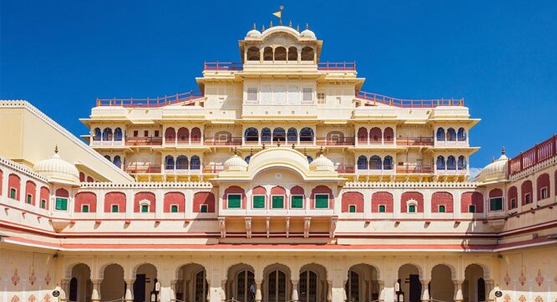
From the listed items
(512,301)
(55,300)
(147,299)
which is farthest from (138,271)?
(512,301)

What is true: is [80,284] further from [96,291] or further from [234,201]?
[234,201]

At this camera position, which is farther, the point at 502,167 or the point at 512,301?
the point at 502,167

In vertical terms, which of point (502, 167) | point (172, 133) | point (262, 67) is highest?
point (262, 67)

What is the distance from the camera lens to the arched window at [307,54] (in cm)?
6012

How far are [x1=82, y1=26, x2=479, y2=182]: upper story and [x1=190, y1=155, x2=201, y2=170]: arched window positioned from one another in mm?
340

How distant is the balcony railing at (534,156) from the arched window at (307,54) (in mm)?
22391

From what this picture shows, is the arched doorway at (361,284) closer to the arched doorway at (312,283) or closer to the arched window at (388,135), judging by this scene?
the arched doorway at (312,283)

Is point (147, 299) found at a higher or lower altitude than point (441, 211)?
lower

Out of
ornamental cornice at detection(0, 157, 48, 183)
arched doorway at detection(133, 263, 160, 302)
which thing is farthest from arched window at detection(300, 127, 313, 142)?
ornamental cornice at detection(0, 157, 48, 183)

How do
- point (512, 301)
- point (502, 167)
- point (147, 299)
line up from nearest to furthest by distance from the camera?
point (512, 301), point (502, 167), point (147, 299)

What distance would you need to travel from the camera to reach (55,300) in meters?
41.6

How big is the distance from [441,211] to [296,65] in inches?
781

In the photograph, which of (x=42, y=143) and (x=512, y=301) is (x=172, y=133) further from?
(x=512, y=301)

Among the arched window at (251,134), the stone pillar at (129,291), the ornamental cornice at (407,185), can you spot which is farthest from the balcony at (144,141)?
the ornamental cornice at (407,185)
